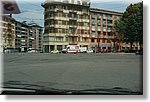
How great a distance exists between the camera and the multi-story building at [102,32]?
14.2 ft

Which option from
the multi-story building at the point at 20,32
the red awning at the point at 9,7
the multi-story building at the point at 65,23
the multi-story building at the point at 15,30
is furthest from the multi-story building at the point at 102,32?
the red awning at the point at 9,7

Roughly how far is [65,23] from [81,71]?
84 cm

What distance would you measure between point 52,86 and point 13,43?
48.8 inches

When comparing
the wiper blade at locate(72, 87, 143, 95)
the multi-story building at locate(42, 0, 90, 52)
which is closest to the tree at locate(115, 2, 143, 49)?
the multi-story building at locate(42, 0, 90, 52)

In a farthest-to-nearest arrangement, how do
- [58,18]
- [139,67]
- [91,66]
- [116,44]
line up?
[91,66]
[116,44]
[58,18]
[139,67]

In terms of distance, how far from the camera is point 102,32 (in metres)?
4.57

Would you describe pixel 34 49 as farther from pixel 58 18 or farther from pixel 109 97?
Result: pixel 109 97

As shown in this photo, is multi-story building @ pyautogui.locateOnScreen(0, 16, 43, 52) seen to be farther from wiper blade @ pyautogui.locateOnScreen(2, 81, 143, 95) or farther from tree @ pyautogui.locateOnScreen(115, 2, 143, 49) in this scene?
tree @ pyautogui.locateOnScreen(115, 2, 143, 49)

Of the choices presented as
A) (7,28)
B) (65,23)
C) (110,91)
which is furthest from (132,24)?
(7,28)

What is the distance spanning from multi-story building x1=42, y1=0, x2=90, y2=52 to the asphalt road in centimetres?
29

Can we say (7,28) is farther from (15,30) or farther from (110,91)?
(110,91)

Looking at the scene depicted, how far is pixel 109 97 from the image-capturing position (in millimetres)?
3438

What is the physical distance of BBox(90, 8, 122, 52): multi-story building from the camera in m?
4.33

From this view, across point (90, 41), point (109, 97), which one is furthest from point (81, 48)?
point (109, 97)
